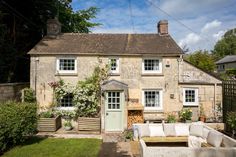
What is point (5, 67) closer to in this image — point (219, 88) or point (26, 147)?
point (26, 147)

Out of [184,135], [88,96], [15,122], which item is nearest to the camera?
[15,122]

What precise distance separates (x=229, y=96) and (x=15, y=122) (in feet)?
40.3

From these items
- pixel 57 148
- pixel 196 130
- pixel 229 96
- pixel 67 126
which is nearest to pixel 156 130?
pixel 196 130

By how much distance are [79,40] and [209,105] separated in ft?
38.0

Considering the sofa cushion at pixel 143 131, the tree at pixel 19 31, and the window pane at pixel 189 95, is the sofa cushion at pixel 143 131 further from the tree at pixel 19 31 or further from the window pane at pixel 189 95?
the tree at pixel 19 31

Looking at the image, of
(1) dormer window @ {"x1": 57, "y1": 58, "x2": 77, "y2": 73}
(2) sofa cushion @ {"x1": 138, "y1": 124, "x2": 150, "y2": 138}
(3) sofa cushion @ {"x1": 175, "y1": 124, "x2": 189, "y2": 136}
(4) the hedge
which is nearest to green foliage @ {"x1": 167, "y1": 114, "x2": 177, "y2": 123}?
(3) sofa cushion @ {"x1": 175, "y1": 124, "x2": 189, "y2": 136}

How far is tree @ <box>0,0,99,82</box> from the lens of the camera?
22.2 meters

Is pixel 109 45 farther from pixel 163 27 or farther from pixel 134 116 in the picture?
pixel 134 116

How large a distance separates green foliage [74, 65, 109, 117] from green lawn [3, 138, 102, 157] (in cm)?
369

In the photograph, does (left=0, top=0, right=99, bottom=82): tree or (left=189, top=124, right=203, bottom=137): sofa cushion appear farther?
(left=0, top=0, right=99, bottom=82): tree

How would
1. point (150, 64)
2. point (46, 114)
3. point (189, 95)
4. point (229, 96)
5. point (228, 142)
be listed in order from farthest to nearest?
point (189, 95), point (150, 64), point (46, 114), point (229, 96), point (228, 142)

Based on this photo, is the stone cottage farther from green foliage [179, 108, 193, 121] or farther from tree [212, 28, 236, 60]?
tree [212, 28, 236, 60]

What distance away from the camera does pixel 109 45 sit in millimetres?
20578

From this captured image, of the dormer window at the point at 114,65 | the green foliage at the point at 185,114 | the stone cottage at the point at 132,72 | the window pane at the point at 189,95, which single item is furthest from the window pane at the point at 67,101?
the window pane at the point at 189,95
